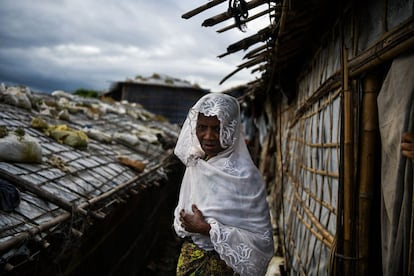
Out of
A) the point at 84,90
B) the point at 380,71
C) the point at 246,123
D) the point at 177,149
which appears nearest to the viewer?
the point at 380,71

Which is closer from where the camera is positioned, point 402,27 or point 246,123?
point 402,27

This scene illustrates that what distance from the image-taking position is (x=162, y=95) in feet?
74.3

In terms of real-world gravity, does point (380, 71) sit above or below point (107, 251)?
above

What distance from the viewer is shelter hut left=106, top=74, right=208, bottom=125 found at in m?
22.3

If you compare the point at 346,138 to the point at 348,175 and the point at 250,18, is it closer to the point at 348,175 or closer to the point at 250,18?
the point at 348,175

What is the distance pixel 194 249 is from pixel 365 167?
1218 millimetres

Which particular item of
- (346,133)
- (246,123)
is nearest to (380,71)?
(346,133)

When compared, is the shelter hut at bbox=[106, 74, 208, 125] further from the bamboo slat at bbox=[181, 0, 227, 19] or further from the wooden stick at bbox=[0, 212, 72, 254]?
the bamboo slat at bbox=[181, 0, 227, 19]

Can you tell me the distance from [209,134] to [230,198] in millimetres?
452

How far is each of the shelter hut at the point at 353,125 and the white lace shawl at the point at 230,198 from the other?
0.57m

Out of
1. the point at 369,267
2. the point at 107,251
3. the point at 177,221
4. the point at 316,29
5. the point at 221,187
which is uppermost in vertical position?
the point at 316,29

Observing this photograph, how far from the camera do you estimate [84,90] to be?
27.2 meters

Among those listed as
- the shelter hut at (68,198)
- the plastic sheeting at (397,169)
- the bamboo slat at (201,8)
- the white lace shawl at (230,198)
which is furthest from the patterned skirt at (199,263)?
the bamboo slat at (201,8)

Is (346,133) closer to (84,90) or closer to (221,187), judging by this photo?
(221,187)
